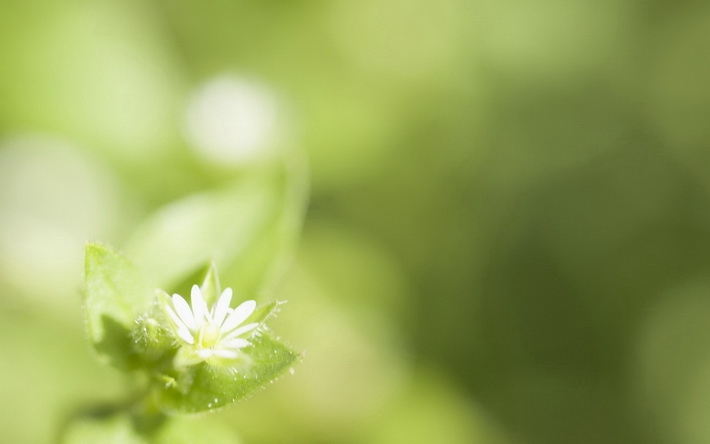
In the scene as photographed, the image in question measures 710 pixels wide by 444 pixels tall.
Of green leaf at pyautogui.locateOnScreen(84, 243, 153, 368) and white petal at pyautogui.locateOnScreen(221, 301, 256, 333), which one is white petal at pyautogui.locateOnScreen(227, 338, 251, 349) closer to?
white petal at pyautogui.locateOnScreen(221, 301, 256, 333)

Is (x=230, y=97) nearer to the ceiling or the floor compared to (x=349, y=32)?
nearer to the floor

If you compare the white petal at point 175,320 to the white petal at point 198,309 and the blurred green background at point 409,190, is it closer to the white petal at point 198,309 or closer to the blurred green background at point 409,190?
the white petal at point 198,309

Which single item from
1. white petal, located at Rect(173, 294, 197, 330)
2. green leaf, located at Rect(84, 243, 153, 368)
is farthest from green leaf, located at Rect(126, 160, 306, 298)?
white petal, located at Rect(173, 294, 197, 330)

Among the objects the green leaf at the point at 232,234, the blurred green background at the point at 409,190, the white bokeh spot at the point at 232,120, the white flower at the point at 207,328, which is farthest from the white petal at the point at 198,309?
the white bokeh spot at the point at 232,120

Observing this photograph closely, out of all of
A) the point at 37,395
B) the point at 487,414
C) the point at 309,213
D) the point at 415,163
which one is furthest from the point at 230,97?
the point at 487,414

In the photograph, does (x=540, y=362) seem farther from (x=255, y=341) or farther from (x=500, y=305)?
(x=255, y=341)

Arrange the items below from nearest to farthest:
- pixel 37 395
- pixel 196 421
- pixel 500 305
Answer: pixel 196 421
pixel 37 395
pixel 500 305
